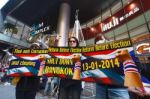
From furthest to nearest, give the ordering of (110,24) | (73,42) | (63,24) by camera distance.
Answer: (63,24) < (110,24) < (73,42)

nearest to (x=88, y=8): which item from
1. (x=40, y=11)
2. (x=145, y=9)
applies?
(x=40, y=11)

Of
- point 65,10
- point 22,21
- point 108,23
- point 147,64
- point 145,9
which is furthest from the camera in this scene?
point 22,21

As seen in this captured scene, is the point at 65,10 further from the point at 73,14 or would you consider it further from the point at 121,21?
the point at 121,21

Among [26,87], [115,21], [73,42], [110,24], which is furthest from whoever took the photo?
[110,24]

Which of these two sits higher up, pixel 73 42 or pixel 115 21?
pixel 115 21

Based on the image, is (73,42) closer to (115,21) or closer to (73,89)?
(73,89)

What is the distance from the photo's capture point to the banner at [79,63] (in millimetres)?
2301

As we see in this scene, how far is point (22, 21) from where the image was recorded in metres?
18.2

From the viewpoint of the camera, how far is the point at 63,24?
45.6 ft

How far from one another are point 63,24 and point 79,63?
11418 millimetres

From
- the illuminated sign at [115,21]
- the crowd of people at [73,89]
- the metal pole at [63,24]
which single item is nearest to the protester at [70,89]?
the crowd of people at [73,89]

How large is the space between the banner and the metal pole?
9657mm

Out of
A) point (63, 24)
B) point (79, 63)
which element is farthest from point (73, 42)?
point (63, 24)

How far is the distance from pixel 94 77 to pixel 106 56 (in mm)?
356
